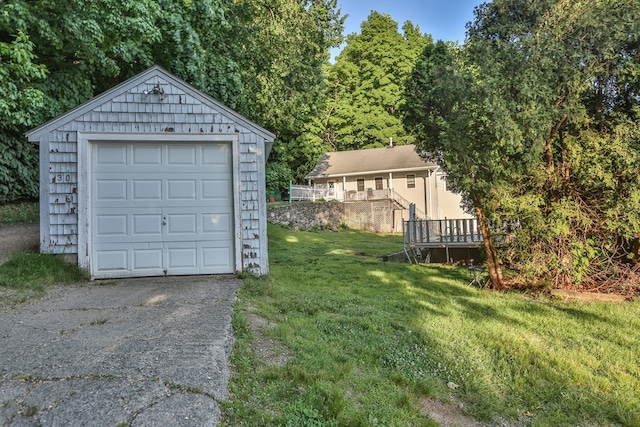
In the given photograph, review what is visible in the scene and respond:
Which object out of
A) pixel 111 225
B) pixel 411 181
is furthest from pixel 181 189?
pixel 411 181

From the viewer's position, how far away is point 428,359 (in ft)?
12.8

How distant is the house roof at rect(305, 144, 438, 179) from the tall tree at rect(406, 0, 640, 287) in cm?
1733

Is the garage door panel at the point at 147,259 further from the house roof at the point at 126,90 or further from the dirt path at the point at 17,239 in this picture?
the house roof at the point at 126,90

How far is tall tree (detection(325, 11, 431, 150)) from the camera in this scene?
33562mm

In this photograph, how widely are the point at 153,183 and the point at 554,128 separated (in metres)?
6.59

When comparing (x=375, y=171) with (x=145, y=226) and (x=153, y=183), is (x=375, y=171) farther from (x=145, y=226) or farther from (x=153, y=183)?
(x=145, y=226)

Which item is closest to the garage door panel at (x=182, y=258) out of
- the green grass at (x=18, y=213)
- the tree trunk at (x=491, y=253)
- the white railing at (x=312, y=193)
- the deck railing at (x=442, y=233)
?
the tree trunk at (x=491, y=253)

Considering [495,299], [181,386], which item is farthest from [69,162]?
[495,299]

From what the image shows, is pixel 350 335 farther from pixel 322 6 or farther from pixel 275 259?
pixel 322 6

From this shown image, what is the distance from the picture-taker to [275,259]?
1035 cm

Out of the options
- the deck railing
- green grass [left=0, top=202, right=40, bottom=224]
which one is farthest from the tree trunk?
green grass [left=0, top=202, right=40, bottom=224]

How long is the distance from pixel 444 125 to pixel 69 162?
6.08 metres

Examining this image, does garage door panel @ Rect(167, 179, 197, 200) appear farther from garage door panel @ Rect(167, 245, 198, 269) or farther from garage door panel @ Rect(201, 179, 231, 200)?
garage door panel @ Rect(167, 245, 198, 269)

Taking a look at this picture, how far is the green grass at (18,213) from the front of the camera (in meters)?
9.67
